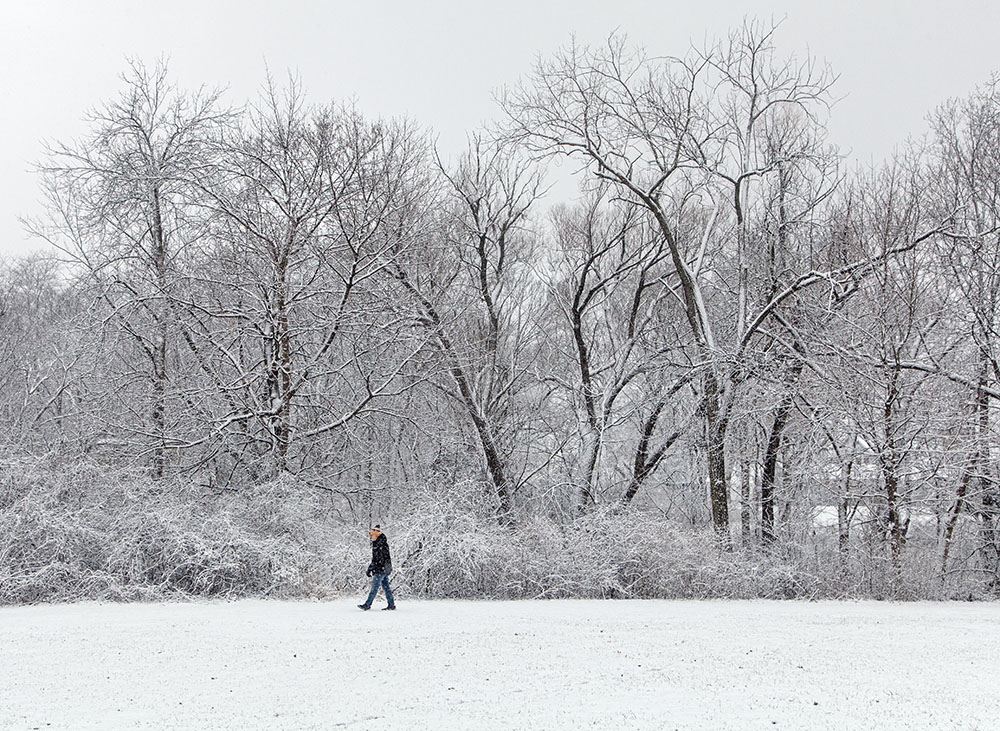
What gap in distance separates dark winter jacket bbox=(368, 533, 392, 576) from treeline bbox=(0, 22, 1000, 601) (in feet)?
8.24

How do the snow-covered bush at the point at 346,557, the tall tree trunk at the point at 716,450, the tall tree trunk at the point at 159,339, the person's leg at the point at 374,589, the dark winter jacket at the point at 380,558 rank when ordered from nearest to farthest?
1. the person's leg at the point at 374,589
2. the dark winter jacket at the point at 380,558
3. the snow-covered bush at the point at 346,557
4. the tall tree trunk at the point at 159,339
5. the tall tree trunk at the point at 716,450

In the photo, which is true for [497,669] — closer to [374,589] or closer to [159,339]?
[374,589]

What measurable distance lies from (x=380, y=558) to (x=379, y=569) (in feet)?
0.69

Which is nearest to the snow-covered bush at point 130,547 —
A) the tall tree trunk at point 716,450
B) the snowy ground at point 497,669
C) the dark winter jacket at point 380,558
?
the snowy ground at point 497,669

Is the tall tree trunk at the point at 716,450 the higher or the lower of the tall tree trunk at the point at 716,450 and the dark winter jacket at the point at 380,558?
the higher

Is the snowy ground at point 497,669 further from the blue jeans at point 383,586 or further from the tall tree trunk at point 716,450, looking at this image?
the tall tree trunk at point 716,450

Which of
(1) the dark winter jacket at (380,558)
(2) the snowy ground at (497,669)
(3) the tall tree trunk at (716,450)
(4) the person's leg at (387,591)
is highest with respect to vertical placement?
(3) the tall tree trunk at (716,450)

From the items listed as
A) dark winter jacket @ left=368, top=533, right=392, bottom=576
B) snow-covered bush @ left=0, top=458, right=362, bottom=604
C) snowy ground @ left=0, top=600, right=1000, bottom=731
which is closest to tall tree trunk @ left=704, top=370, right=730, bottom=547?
snowy ground @ left=0, top=600, right=1000, bottom=731

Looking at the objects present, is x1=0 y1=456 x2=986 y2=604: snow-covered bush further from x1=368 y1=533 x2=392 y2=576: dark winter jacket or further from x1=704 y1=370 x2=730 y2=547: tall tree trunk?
x1=704 y1=370 x2=730 y2=547: tall tree trunk

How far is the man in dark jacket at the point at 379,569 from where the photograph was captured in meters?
16.1

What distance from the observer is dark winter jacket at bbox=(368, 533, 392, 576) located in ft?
53.4

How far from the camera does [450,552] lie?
18.6m

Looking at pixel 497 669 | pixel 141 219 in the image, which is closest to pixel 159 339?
pixel 141 219

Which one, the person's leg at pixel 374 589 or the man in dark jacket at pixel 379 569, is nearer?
the person's leg at pixel 374 589
